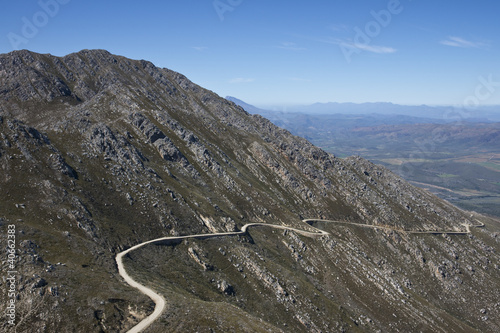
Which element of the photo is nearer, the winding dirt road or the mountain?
the winding dirt road

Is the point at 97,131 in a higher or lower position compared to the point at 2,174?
higher

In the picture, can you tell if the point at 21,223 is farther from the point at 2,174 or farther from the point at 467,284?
the point at 467,284

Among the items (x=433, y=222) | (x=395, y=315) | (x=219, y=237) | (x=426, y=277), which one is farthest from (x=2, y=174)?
(x=433, y=222)

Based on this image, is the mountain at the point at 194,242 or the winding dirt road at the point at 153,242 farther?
the mountain at the point at 194,242

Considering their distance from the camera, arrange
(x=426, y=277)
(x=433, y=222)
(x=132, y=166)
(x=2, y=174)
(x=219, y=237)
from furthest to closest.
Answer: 1. (x=433, y=222)
2. (x=426, y=277)
3. (x=132, y=166)
4. (x=219, y=237)
5. (x=2, y=174)

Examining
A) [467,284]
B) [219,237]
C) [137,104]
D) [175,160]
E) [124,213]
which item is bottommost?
[467,284]

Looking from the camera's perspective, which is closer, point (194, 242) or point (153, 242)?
point (153, 242)

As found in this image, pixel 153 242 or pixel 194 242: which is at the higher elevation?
pixel 153 242

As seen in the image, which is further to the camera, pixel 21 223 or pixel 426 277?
pixel 426 277
